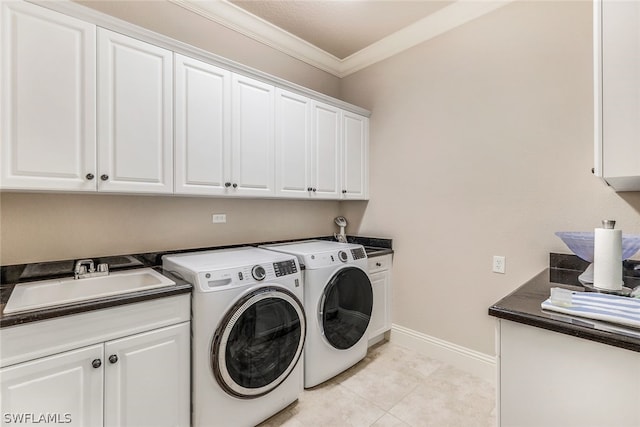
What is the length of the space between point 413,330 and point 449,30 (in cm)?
258

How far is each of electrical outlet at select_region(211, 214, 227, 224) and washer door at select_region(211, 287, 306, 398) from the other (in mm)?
922

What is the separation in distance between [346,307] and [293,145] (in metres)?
1.37

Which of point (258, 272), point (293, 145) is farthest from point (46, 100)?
point (293, 145)

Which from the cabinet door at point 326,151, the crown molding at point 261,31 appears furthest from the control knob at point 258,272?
the crown molding at point 261,31

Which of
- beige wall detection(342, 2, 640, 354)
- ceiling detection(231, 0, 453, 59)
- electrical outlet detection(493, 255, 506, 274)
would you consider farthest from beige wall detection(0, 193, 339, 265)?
electrical outlet detection(493, 255, 506, 274)

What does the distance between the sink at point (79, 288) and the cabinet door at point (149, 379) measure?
26 cm

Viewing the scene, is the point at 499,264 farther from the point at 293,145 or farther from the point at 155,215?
the point at 155,215

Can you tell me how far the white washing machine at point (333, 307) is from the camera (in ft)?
6.59

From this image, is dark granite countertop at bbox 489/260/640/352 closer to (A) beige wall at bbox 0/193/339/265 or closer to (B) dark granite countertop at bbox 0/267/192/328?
(B) dark granite countertop at bbox 0/267/192/328

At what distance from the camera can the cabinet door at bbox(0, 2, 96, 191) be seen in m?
1.30

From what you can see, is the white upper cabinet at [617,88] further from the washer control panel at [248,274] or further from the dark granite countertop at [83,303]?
the dark granite countertop at [83,303]

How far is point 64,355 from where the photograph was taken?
1.19m

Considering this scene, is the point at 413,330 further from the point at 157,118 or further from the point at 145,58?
the point at 145,58

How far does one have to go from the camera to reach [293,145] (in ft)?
7.93
